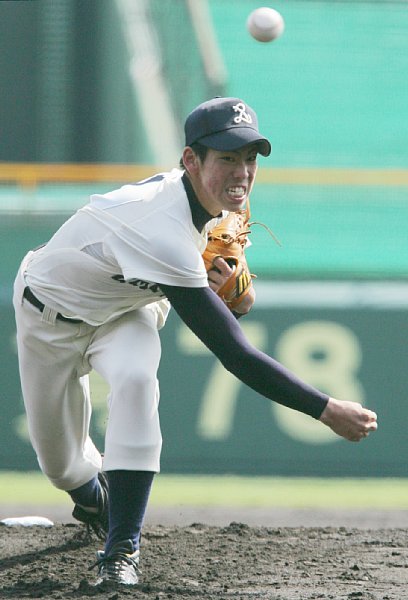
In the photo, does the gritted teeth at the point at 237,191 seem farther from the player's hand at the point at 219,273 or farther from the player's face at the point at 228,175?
the player's hand at the point at 219,273

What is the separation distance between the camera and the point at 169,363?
656cm

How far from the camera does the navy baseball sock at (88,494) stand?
13.8ft

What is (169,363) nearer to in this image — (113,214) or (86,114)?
(86,114)

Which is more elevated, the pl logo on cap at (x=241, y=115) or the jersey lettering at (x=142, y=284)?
the pl logo on cap at (x=241, y=115)

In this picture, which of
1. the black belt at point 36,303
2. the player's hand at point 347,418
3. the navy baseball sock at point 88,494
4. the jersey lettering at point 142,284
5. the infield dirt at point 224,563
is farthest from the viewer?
the navy baseball sock at point 88,494

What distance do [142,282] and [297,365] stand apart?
321 centimetres

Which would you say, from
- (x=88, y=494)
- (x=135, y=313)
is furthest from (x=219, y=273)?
(x=88, y=494)

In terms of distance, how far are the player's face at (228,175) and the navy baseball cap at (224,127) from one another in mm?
39

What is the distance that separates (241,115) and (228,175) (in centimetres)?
18

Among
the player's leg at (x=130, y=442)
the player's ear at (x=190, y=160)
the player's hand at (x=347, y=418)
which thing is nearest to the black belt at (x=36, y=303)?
the player's leg at (x=130, y=442)

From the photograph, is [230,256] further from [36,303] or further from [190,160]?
[36,303]

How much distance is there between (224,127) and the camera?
3.37m

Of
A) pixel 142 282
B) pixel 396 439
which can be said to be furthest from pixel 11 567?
pixel 396 439

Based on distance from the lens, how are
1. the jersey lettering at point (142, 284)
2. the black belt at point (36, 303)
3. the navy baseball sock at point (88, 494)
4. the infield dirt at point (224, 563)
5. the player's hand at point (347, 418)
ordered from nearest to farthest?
the player's hand at point (347, 418)
the jersey lettering at point (142, 284)
the infield dirt at point (224, 563)
the black belt at point (36, 303)
the navy baseball sock at point (88, 494)
